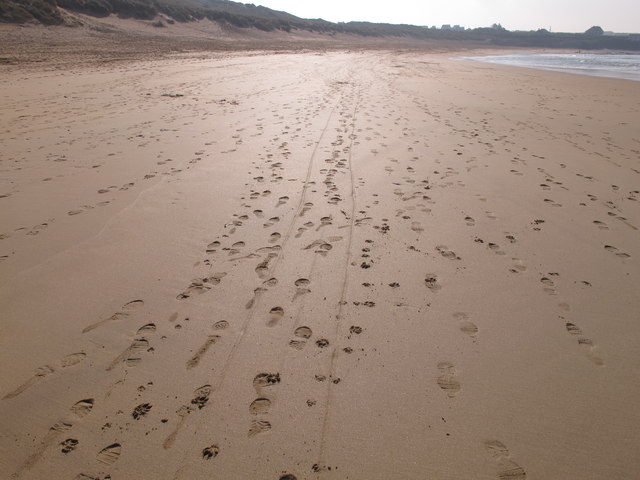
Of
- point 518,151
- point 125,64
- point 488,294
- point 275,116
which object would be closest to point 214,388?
point 488,294

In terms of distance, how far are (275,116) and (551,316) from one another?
709cm

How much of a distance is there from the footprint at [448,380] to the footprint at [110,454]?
6.00 ft

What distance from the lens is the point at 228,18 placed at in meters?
39.9

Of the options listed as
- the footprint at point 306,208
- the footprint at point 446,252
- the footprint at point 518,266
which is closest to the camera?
the footprint at point 518,266

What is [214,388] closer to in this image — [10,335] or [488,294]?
[10,335]

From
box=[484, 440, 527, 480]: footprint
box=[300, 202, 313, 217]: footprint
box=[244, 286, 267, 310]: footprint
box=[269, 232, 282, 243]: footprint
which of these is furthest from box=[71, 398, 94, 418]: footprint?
box=[300, 202, 313, 217]: footprint

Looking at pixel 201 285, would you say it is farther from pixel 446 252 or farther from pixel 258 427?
pixel 446 252

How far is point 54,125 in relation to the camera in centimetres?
700

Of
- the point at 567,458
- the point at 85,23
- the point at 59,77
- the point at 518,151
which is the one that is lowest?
the point at 567,458

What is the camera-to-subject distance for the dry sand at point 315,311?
1.89m

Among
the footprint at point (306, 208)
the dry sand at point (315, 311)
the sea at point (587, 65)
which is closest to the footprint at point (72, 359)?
the dry sand at point (315, 311)

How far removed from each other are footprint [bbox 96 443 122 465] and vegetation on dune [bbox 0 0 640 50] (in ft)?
88.9

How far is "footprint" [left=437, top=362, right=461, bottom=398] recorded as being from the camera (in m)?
2.17

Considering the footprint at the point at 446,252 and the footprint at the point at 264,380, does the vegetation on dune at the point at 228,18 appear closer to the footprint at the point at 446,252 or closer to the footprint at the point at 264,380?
the footprint at the point at 446,252
